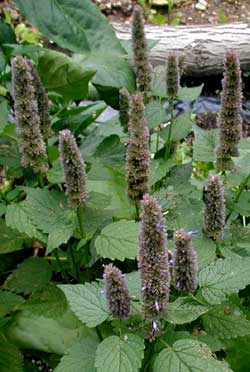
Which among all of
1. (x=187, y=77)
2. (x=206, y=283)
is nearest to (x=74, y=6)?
(x=206, y=283)

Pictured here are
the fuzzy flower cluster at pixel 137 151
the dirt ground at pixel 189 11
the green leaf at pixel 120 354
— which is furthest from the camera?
the dirt ground at pixel 189 11

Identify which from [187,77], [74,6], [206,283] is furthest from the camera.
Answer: [187,77]

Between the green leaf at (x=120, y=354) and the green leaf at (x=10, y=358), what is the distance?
0.62 metres

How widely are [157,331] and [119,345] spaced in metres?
0.09

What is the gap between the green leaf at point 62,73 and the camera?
234cm

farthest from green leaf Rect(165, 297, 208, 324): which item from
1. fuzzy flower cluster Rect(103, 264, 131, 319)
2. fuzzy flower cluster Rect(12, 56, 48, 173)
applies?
fuzzy flower cluster Rect(12, 56, 48, 173)

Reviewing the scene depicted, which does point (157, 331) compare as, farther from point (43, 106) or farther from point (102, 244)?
point (43, 106)

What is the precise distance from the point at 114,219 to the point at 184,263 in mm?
616

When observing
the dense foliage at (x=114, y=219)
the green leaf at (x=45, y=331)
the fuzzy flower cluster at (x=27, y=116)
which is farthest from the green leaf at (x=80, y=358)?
the fuzzy flower cluster at (x=27, y=116)

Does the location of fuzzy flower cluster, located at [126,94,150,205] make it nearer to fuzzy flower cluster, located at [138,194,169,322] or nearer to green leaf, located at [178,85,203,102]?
fuzzy flower cluster, located at [138,194,169,322]

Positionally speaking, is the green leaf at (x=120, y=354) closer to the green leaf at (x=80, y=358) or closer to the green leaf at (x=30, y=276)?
the green leaf at (x=80, y=358)

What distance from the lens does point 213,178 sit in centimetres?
173

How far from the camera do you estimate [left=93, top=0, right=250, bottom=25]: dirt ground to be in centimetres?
568

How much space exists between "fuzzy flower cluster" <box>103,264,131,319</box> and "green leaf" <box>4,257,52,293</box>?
754 millimetres
